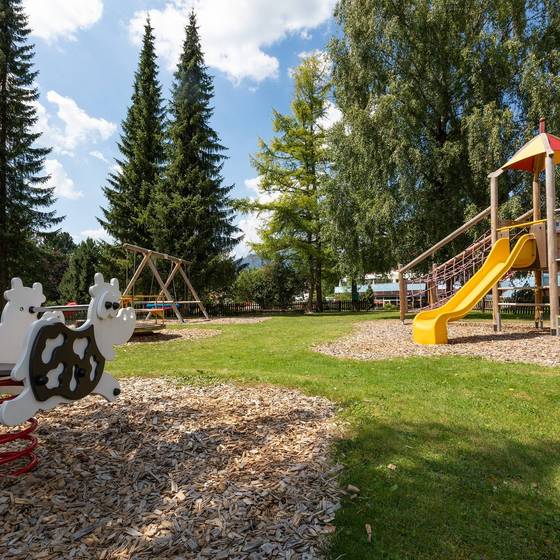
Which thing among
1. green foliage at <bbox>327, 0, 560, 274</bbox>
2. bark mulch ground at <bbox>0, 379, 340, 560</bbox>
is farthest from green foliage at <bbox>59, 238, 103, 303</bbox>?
bark mulch ground at <bbox>0, 379, 340, 560</bbox>

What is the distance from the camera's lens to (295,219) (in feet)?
80.9

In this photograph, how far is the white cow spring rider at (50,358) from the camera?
2703 millimetres

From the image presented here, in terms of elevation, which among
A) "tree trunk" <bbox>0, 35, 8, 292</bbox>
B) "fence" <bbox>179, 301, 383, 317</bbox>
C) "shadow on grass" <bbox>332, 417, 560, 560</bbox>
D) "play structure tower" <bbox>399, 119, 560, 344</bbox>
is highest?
"tree trunk" <bbox>0, 35, 8, 292</bbox>

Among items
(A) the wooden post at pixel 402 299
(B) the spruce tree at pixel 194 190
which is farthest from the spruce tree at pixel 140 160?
(A) the wooden post at pixel 402 299

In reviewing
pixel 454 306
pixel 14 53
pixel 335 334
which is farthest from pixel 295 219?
pixel 14 53

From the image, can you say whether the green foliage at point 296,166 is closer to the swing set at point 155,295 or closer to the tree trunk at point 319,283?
the tree trunk at point 319,283

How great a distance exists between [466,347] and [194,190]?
18.7 m

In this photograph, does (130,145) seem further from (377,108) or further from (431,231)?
(431,231)

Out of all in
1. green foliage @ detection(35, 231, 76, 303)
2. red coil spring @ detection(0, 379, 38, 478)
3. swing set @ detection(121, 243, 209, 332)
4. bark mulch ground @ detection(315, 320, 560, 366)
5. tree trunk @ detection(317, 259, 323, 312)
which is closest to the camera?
red coil spring @ detection(0, 379, 38, 478)

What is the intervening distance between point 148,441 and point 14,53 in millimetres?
26701

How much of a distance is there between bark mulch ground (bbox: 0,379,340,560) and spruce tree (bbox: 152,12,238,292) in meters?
19.0

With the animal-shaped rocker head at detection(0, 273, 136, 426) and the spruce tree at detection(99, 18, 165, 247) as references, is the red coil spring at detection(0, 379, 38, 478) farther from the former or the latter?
the spruce tree at detection(99, 18, 165, 247)

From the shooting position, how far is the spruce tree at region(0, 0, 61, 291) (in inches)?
843

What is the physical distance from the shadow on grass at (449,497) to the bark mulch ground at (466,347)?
3964 mm
